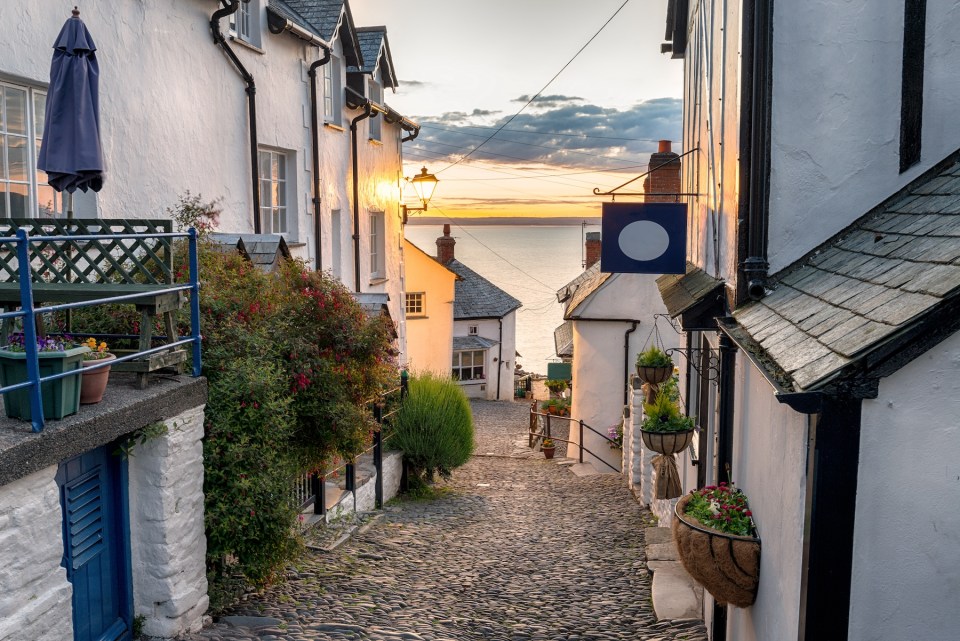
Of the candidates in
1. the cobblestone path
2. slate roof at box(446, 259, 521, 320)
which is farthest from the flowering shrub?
slate roof at box(446, 259, 521, 320)

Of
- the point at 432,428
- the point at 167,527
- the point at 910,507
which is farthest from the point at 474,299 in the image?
the point at 910,507

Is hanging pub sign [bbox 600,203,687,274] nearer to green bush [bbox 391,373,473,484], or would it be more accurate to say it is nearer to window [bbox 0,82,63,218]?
window [bbox 0,82,63,218]

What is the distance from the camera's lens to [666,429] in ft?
34.7

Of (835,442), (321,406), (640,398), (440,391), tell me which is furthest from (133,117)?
(640,398)

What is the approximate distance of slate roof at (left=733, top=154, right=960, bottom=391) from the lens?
3947 mm

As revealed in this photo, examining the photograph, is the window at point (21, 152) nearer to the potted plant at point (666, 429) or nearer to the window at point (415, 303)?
the potted plant at point (666, 429)

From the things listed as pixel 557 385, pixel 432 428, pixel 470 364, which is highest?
pixel 432 428

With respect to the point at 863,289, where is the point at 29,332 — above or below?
below

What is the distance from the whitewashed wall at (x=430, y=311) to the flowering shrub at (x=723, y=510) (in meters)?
29.3

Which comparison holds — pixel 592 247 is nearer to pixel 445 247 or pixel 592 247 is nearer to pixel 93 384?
pixel 445 247

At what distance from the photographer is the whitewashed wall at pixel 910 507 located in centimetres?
393

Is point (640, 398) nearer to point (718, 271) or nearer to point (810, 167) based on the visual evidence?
point (718, 271)

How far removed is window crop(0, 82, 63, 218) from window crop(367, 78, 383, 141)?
11.3 meters

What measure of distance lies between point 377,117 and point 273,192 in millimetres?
6353
